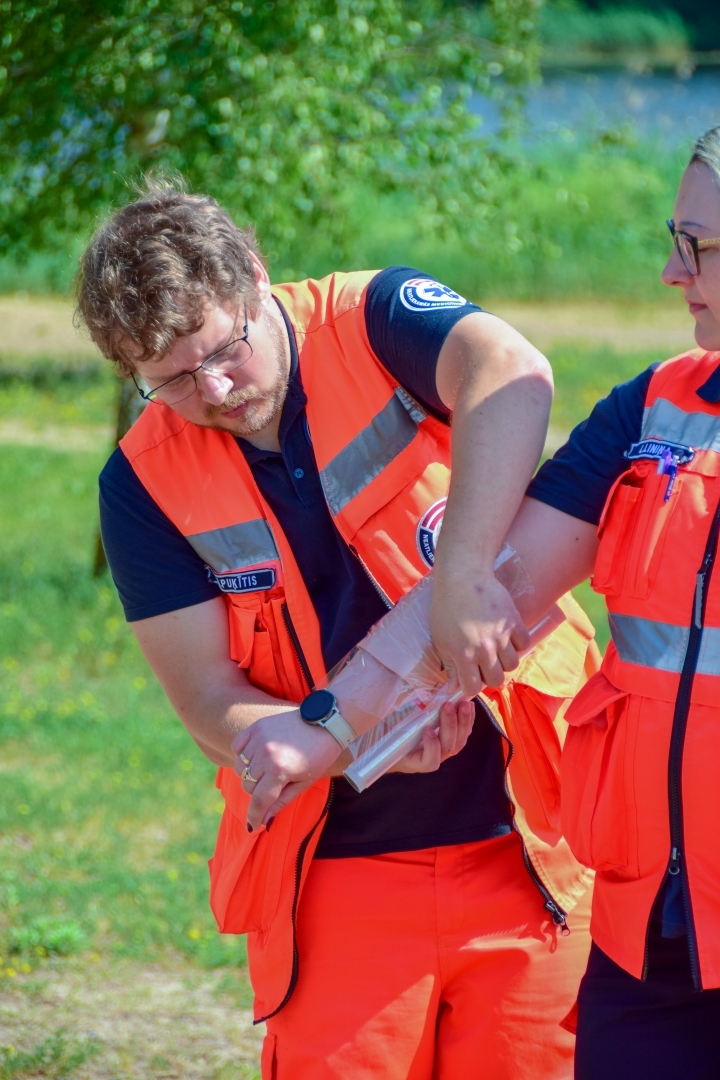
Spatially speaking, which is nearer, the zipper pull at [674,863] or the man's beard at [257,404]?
the zipper pull at [674,863]

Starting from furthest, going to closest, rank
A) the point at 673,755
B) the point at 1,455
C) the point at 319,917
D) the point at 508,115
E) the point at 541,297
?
the point at 541,297 < the point at 1,455 < the point at 508,115 < the point at 319,917 < the point at 673,755

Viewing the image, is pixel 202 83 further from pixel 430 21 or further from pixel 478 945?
pixel 478 945

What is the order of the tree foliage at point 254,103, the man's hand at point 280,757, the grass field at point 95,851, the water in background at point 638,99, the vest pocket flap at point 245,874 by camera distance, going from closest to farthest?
the man's hand at point 280,757 → the vest pocket flap at point 245,874 → the grass field at point 95,851 → the tree foliage at point 254,103 → the water in background at point 638,99

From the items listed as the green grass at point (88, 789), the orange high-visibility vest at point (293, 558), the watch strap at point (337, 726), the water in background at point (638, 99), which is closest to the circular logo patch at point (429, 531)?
the orange high-visibility vest at point (293, 558)

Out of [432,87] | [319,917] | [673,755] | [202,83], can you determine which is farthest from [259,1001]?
[432,87]

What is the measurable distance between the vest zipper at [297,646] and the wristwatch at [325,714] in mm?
198

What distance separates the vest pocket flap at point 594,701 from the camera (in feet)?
6.55

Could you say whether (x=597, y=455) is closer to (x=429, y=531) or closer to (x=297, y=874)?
(x=429, y=531)

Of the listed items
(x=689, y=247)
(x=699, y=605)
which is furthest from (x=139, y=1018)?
(x=689, y=247)

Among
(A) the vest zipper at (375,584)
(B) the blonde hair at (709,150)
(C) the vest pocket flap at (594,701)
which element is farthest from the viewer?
(A) the vest zipper at (375,584)

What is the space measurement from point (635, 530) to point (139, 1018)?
101 inches

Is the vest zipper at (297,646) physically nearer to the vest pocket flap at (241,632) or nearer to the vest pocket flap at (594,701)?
the vest pocket flap at (241,632)

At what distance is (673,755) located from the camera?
1.90 m

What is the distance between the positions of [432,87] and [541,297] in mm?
9218
